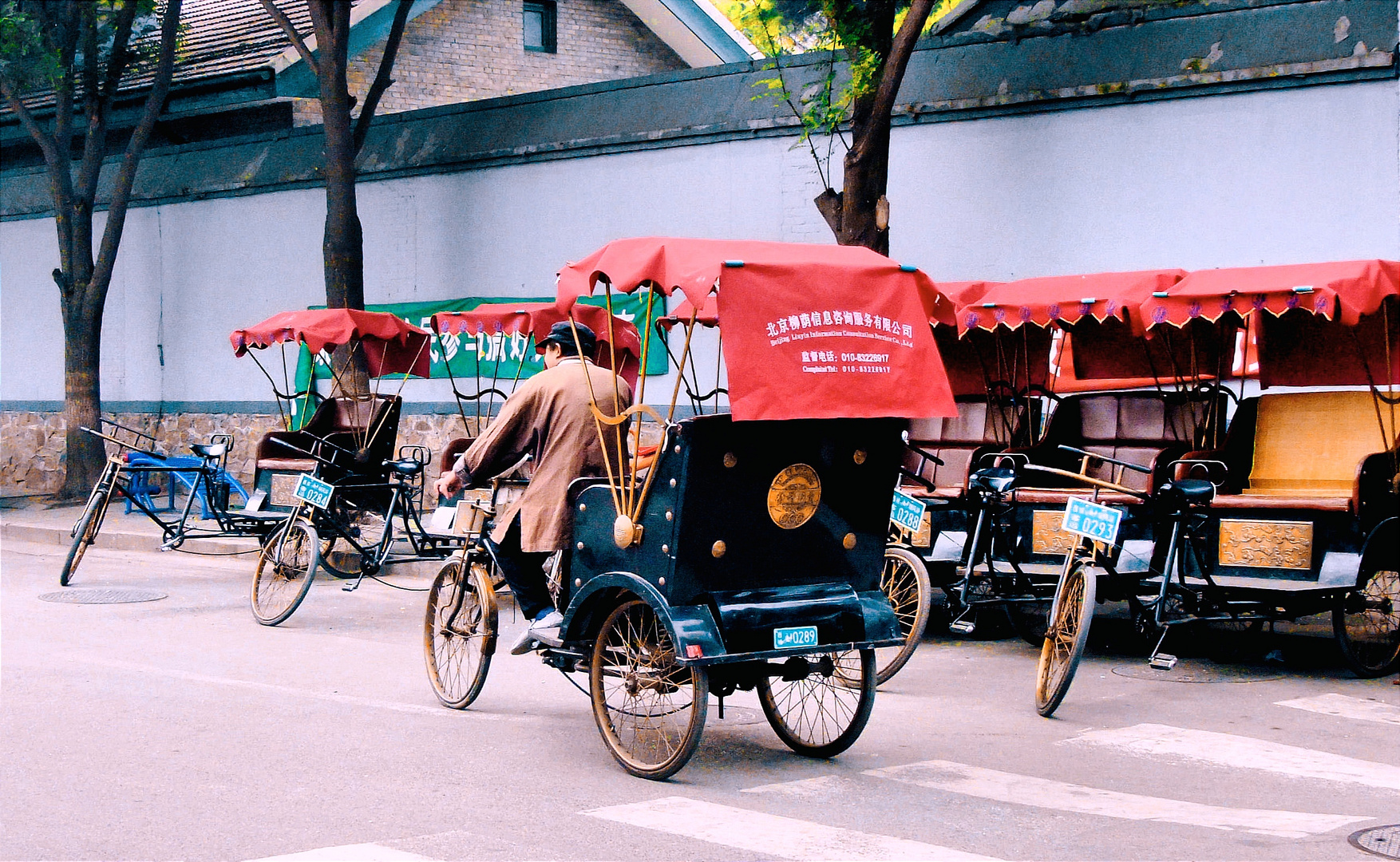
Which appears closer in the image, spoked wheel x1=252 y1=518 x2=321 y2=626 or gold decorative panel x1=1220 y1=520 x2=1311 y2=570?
gold decorative panel x1=1220 y1=520 x2=1311 y2=570

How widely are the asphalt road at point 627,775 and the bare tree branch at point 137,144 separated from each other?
35.2ft

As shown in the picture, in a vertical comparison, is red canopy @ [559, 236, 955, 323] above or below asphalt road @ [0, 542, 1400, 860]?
above

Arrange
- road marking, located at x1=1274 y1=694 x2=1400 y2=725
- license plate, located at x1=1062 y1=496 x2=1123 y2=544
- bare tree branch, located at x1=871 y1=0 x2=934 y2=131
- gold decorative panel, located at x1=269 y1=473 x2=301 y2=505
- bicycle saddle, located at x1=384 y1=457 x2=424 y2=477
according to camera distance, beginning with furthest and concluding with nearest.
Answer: gold decorative panel, located at x1=269 y1=473 x2=301 y2=505 → bicycle saddle, located at x1=384 y1=457 x2=424 y2=477 → bare tree branch, located at x1=871 y1=0 x2=934 y2=131 → license plate, located at x1=1062 y1=496 x2=1123 y2=544 → road marking, located at x1=1274 y1=694 x2=1400 y2=725

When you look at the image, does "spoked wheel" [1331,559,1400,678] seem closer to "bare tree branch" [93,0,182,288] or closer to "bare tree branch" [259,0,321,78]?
"bare tree branch" [259,0,321,78]

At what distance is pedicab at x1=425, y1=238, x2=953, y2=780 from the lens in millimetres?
6172

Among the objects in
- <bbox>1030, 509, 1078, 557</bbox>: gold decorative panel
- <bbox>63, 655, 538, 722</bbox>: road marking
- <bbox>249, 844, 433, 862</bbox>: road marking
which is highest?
<bbox>1030, 509, 1078, 557</bbox>: gold decorative panel

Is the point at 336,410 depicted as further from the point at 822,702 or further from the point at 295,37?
the point at 822,702

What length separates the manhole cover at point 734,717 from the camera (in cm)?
746

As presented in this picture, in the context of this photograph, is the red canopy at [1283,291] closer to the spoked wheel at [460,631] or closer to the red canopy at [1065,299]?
the red canopy at [1065,299]

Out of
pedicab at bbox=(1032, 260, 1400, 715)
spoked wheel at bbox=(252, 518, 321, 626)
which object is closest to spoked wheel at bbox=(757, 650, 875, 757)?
pedicab at bbox=(1032, 260, 1400, 715)

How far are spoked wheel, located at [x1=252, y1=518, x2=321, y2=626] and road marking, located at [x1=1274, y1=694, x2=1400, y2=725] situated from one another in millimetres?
6587

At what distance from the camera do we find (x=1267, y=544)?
29.2 ft

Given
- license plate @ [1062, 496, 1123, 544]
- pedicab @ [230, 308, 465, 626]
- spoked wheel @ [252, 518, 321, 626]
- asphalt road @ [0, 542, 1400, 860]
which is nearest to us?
asphalt road @ [0, 542, 1400, 860]

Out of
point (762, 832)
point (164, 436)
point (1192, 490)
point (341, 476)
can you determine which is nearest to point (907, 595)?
point (1192, 490)
